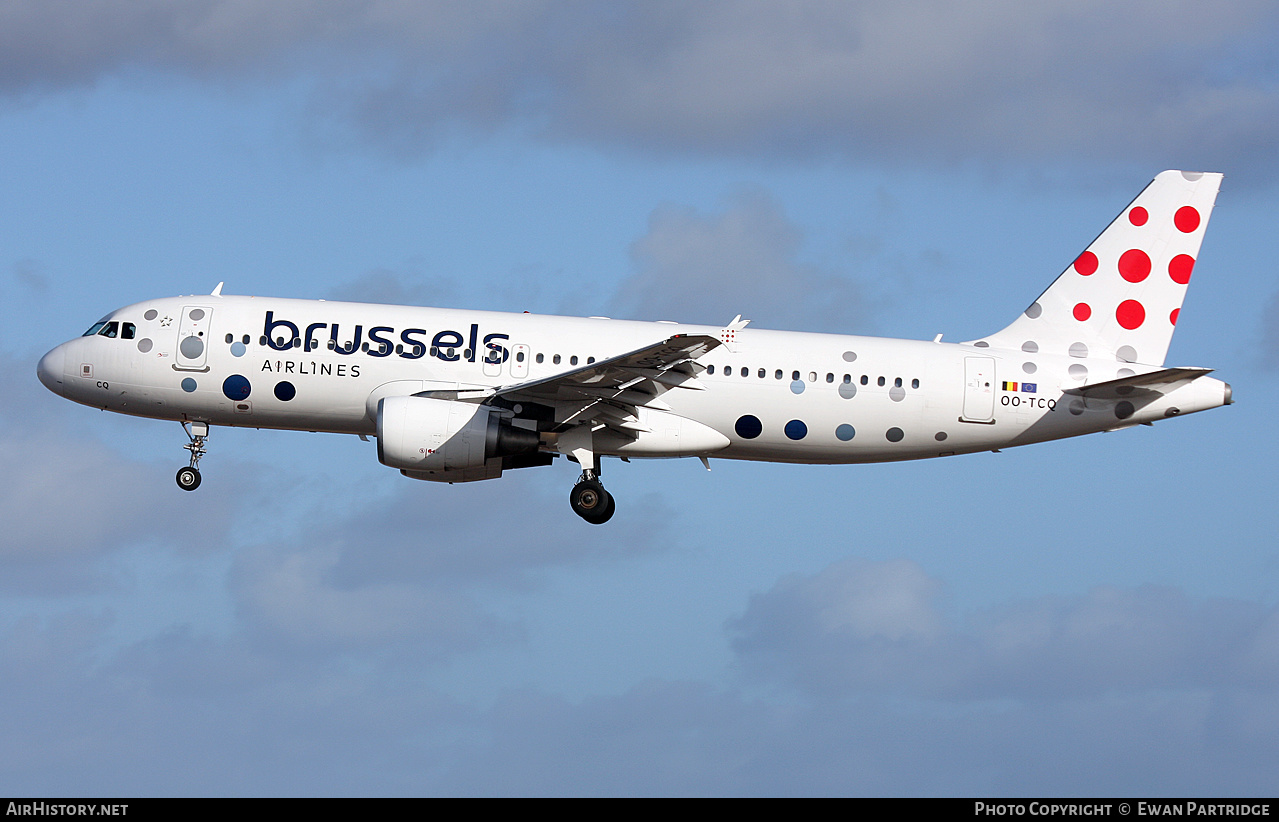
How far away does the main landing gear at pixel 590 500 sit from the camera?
41.6m

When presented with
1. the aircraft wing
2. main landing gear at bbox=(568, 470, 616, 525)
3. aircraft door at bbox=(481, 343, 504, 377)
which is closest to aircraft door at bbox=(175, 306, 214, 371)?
aircraft door at bbox=(481, 343, 504, 377)

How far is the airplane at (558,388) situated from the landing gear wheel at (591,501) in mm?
39

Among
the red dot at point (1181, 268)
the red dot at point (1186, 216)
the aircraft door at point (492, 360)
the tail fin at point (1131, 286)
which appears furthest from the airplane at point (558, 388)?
the red dot at point (1186, 216)

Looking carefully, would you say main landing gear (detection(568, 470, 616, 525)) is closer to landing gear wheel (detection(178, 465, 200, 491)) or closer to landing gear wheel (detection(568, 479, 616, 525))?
landing gear wheel (detection(568, 479, 616, 525))

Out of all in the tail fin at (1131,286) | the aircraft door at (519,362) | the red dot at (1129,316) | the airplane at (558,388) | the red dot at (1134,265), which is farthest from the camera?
the red dot at (1134,265)

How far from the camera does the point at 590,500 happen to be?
1635 inches

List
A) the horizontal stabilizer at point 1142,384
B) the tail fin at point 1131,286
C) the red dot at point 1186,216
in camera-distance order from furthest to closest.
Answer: the red dot at point 1186,216 < the tail fin at point 1131,286 < the horizontal stabilizer at point 1142,384

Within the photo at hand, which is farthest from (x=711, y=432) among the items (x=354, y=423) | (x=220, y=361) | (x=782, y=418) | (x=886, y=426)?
(x=220, y=361)

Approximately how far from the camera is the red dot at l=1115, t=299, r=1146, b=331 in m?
45.2

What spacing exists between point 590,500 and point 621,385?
350 centimetres

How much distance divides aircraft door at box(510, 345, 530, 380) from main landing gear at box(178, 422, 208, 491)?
8206mm

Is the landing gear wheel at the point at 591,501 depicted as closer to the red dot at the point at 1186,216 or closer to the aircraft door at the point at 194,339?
the aircraft door at the point at 194,339

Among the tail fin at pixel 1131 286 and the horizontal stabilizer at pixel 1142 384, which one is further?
the tail fin at pixel 1131 286
